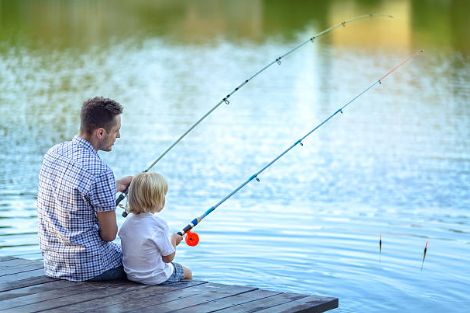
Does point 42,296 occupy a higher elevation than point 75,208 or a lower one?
lower

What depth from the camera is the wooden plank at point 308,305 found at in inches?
221

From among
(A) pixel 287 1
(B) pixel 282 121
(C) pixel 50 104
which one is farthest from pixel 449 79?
(A) pixel 287 1

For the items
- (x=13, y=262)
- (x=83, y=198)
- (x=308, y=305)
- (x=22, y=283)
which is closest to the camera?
(x=308, y=305)

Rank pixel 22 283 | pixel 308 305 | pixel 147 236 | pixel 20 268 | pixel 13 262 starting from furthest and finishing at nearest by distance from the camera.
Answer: pixel 13 262
pixel 20 268
pixel 22 283
pixel 147 236
pixel 308 305

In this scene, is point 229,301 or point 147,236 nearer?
point 229,301

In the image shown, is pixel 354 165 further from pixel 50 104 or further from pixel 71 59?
pixel 71 59

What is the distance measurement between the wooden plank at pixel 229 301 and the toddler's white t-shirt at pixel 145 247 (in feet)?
1.44

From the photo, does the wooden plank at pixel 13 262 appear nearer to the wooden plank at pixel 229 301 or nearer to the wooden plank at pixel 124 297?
the wooden plank at pixel 124 297

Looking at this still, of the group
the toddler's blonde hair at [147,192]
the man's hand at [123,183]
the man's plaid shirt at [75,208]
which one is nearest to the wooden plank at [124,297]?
the man's plaid shirt at [75,208]

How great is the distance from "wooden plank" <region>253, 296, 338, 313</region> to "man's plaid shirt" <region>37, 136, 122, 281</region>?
38.0 inches

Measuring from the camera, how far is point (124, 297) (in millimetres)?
5758

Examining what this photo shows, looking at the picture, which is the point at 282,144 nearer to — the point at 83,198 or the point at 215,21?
the point at 83,198

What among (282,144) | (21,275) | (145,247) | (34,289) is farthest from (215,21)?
(34,289)

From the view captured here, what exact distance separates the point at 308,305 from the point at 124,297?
891mm
